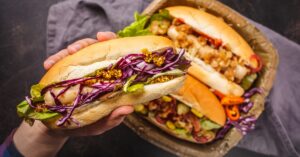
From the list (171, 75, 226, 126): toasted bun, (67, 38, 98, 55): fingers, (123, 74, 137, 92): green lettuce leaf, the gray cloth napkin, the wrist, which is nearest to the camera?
(123, 74, 137, 92): green lettuce leaf

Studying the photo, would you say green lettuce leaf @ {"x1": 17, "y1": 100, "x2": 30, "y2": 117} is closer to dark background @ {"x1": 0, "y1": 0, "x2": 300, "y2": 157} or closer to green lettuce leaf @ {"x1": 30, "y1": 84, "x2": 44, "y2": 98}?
green lettuce leaf @ {"x1": 30, "y1": 84, "x2": 44, "y2": 98}

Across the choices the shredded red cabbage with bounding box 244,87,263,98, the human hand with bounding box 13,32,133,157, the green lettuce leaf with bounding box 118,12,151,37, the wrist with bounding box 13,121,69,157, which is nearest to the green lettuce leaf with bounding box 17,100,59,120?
the human hand with bounding box 13,32,133,157

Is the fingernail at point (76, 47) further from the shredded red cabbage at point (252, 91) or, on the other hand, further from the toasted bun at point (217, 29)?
the shredded red cabbage at point (252, 91)

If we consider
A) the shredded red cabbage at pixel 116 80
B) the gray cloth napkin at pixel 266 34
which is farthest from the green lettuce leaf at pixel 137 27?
the shredded red cabbage at pixel 116 80

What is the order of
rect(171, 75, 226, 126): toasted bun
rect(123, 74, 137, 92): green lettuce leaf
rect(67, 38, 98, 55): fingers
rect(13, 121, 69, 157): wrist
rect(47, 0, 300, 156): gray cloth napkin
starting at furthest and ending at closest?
rect(47, 0, 300, 156): gray cloth napkin
rect(171, 75, 226, 126): toasted bun
rect(13, 121, 69, 157): wrist
rect(67, 38, 98, 55): fingers
rect(123, 74, 137, 92): green lettuce leaf

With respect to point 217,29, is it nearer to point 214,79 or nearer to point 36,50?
point 214,79

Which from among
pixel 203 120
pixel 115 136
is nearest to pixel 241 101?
pixel 203 120

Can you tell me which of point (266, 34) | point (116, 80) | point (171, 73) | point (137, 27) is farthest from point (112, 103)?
point (266, 34)
